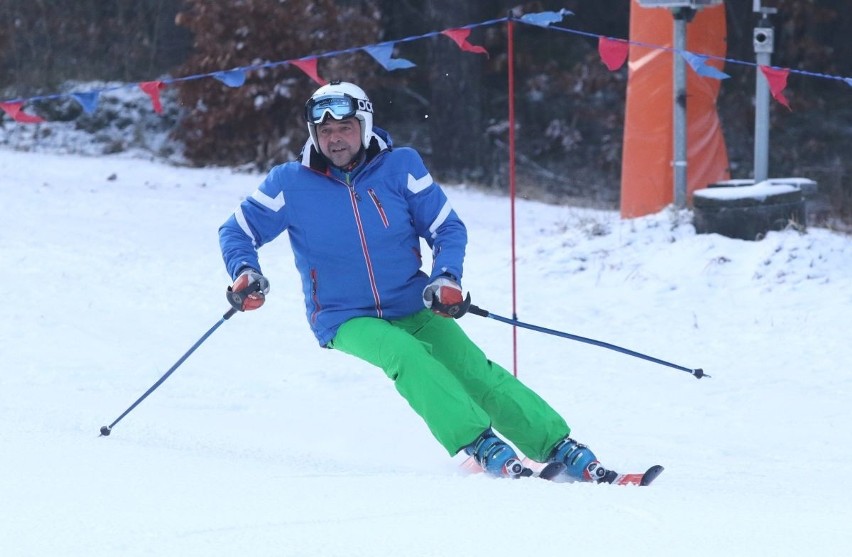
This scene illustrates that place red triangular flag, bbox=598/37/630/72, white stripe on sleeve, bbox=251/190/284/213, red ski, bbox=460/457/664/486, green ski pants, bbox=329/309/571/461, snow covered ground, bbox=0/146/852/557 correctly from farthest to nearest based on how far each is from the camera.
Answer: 1. red triangular flag, bbox=598/37/630/72
2. white stripe on sleeve, bbox=251/190/284/213
3. green ski pants, bbox=329/309/571/461
4. red ski, bbox=460/457/664/486
5. snow covered ground, bbox=0/146/852/557

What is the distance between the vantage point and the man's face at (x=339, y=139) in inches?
209

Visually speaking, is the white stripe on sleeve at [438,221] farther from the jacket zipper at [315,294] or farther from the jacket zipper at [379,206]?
the jacket zipper at [315,294]

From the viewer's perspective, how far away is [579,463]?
16.4 feet

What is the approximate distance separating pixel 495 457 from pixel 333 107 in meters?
1.47

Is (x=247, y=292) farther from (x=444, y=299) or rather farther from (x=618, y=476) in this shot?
(x=618, y=476)

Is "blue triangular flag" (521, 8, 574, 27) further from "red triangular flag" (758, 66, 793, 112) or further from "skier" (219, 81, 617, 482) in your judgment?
"skier" (219, 81, 617, 482)

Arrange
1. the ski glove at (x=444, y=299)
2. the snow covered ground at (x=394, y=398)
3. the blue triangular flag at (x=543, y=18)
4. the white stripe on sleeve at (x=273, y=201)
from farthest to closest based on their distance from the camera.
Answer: the blue triangular flag at (x=543, y=18) → the white stripe on sleeve at (x=273, y=201) → the ski glove at (x=444, y=299) → the snow covered ground at (x=394, y=398)

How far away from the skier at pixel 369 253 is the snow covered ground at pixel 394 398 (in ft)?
1.46

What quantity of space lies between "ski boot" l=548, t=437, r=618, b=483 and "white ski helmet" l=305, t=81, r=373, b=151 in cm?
138

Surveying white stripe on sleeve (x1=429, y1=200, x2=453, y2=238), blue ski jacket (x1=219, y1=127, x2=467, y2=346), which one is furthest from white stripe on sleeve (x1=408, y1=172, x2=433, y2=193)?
white stripe on sleeve (x1=429, y1=200, x2=453, y2=238)

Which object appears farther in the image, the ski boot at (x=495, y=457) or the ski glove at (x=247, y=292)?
the ski glove at (x=247, y=292)

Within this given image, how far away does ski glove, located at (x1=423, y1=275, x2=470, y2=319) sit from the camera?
5117mm

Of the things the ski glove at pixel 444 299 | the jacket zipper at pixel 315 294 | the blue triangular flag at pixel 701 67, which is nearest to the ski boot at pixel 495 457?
the ski glove at pixel 444 299

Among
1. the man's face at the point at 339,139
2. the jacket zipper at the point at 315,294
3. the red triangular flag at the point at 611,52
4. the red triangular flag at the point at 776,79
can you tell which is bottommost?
the jacket zipper at the point at 315,294
